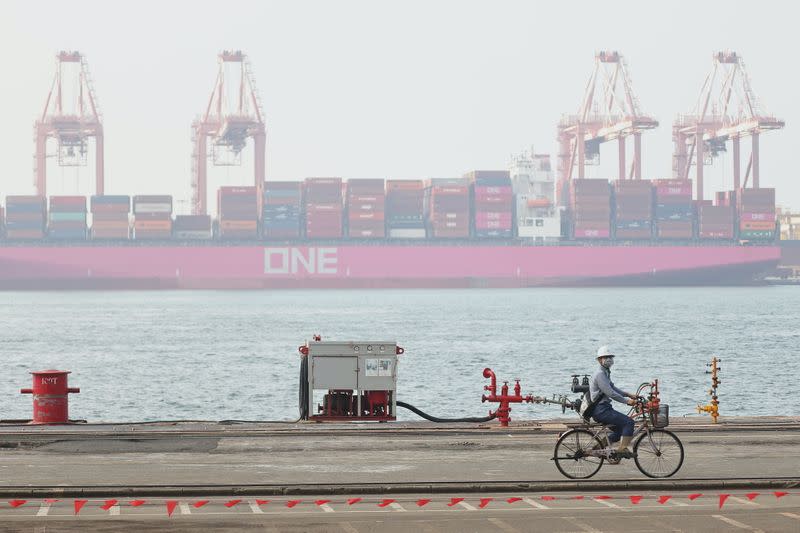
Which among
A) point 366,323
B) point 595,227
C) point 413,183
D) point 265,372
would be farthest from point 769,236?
point 265,372

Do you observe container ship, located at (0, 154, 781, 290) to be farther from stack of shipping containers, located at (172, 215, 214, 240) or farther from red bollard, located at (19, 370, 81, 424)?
red bollard, located at (19, 370, 81, 424)

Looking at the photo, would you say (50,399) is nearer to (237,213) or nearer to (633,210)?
(237,213)

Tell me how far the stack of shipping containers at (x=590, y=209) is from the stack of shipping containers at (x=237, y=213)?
27562 millimetres

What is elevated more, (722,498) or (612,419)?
(612,419)

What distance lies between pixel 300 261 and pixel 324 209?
4.87 m

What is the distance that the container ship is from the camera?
100375 mm

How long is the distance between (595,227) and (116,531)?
99.2 m

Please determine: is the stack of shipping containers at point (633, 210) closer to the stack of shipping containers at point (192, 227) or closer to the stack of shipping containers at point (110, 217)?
the stack of shipping containers at point (192, 227)

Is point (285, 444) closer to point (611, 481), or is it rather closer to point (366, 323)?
point (611, 481)

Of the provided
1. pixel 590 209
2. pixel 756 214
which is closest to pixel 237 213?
pixel 590 209

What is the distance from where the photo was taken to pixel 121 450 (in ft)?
43.4

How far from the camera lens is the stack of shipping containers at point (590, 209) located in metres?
106

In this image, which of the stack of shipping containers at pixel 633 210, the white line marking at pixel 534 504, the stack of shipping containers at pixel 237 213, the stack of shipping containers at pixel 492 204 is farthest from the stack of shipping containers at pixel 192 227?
the white line marking at pixel 534 504

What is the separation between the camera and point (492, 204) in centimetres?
10544
